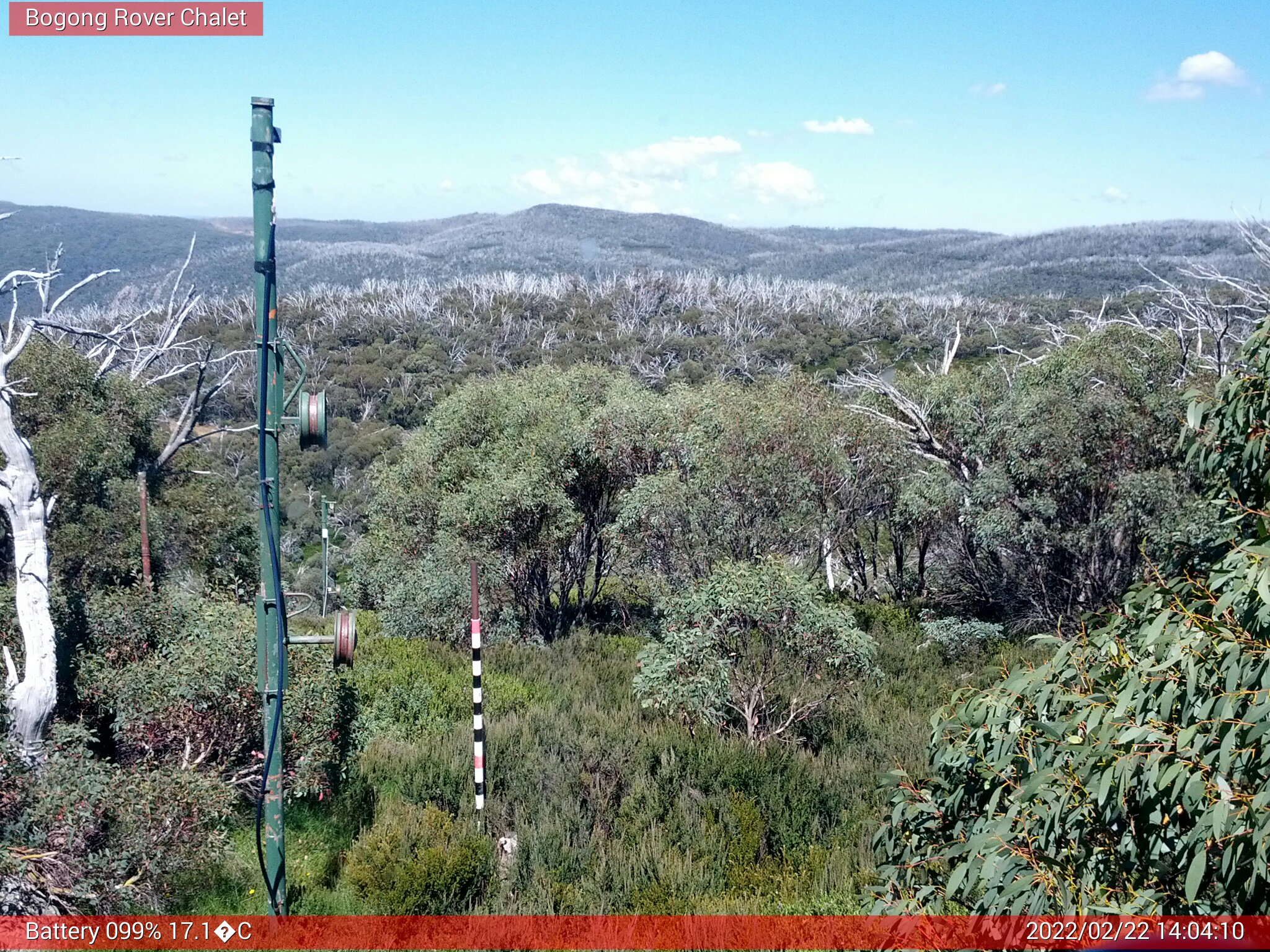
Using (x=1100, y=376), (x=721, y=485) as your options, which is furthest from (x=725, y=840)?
(x=1100, y=376)

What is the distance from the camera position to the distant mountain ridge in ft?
275

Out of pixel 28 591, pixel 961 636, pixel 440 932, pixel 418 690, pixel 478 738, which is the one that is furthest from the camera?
pixel 961 636

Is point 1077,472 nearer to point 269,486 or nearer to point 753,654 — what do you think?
point 753,654

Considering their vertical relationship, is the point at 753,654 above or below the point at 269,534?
below

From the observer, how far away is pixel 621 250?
14462 centimetres

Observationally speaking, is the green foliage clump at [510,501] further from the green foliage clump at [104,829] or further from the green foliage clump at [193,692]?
the green foliage clump at [104,829]

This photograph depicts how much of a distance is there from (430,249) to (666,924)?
146554 mm

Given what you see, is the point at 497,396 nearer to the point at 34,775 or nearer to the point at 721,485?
the point at 721,485

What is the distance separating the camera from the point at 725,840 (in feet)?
23.4

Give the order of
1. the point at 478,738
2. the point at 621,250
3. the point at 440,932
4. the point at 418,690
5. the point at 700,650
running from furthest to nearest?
the point at 621,250 < the point at 418,690 < the point at 700,650 < the point at 478,738 < the point at 440,932

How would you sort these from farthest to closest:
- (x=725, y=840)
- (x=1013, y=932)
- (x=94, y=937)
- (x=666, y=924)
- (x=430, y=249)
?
(x=430, y=249)
(x=725, y=840)
(x=666, y=924)
(x=94, y=937)
(x=1013, y=932)

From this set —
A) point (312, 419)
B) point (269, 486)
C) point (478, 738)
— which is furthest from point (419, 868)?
point (312, 419)

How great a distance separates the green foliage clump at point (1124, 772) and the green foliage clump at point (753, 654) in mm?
5109

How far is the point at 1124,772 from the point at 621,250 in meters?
146
